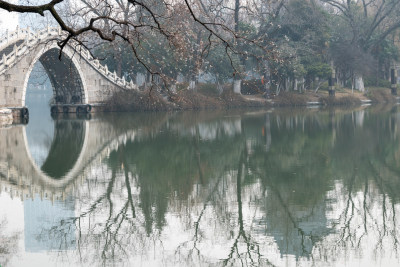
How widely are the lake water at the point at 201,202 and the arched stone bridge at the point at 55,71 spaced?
14.5 m

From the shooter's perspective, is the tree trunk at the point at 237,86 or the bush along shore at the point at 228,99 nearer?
the bush along shore at the point at 228,99

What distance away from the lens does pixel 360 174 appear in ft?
46.8

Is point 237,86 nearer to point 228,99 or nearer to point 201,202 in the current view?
point 228,99

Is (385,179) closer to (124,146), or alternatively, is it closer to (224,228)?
(224,228)

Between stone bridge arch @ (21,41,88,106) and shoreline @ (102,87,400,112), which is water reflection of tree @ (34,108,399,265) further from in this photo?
stone bridge arch @ (21,41,88,106)

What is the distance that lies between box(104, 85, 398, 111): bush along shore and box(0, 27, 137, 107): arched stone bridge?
1138 millimetres

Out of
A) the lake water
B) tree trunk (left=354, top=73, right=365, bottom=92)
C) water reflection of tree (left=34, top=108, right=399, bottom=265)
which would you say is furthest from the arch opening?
tree trunk (left=354, top=73, right=365, bottom=92)

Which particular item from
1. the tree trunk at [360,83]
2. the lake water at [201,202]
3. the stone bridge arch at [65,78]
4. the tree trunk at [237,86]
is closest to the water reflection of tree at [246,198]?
the lake water at [201,202]

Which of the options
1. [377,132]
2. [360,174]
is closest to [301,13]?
[377,132]

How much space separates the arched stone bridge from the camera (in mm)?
35344

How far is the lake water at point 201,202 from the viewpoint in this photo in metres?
8.29

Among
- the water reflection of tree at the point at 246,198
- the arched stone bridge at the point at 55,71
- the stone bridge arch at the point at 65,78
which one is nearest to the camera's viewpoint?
the water reflection of tree at the point at 246,198

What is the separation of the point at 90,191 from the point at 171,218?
3.02 meters

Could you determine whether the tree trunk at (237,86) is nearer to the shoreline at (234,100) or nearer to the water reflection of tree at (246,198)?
the shoreline at (234,100)
